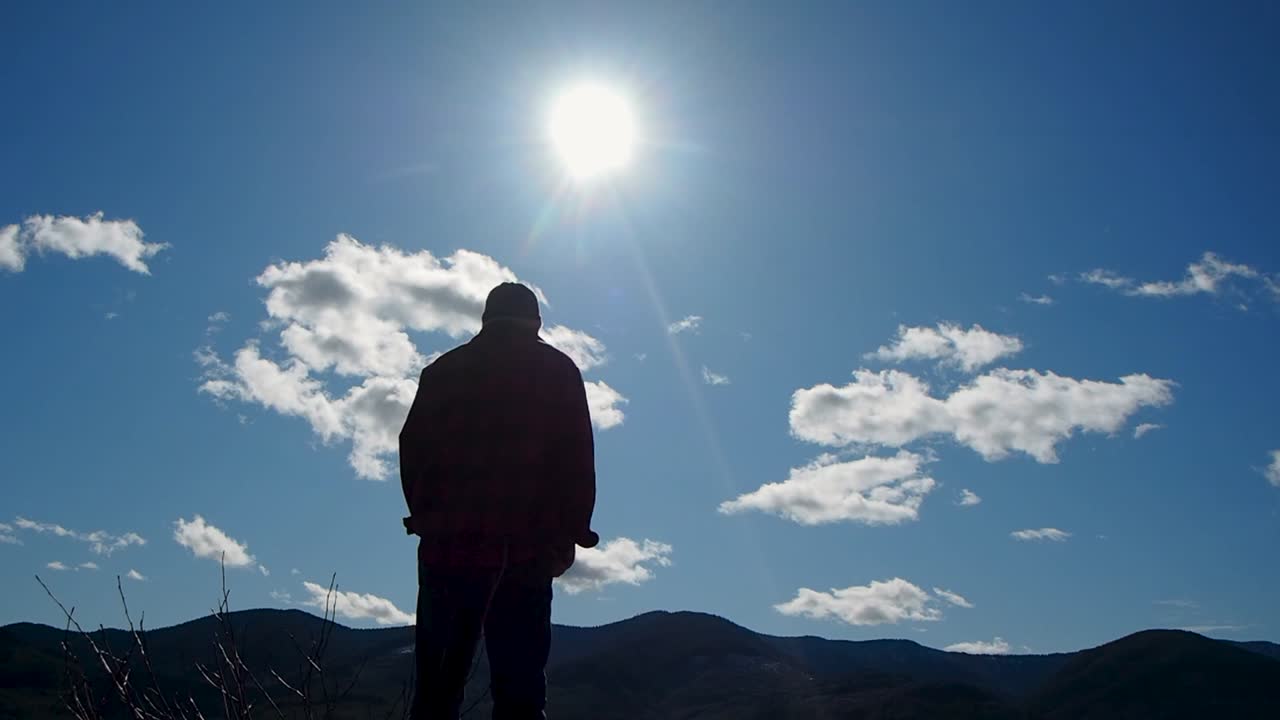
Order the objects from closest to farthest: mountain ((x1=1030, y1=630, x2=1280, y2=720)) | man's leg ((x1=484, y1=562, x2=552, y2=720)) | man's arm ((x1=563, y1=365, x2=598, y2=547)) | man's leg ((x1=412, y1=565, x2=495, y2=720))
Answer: man's leg ((x1=412, y1=565, x2=495, y2=720)) → man's leg ((x1=484, y1=562, x2=552, y2=720)) → man's arm ((x1=563, y1=365, x2=598, y2=547)) → mountain ((x1=1030, y1=630, x2=1280, y2=720))

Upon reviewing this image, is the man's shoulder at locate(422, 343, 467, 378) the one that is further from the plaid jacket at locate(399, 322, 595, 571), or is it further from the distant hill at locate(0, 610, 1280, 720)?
the distant hill at locate(0, 610, 1280, 720)

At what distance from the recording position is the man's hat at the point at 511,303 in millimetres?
4141

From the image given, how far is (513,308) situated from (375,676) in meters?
102

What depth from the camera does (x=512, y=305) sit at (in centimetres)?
415

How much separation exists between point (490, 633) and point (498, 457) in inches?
25.5

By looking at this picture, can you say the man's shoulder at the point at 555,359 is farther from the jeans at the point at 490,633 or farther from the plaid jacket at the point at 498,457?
the jeans at the point at 490,633

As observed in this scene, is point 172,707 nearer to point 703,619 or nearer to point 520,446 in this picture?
point 520,446

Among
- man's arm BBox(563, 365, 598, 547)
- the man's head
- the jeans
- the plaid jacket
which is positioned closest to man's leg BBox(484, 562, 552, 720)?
the jeans

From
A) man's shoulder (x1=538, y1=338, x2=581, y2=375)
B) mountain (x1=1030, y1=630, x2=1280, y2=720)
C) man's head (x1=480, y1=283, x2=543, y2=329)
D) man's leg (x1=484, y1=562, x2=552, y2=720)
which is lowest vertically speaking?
man's leg (x1=484, y1=562, x2=552, y2=720)

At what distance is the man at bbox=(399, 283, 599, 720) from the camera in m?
3.55

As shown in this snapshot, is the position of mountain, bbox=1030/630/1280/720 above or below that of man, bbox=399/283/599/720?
above

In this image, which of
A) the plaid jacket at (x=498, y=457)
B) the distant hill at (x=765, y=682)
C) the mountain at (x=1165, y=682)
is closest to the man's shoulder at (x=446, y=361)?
the plaid jacket at (x=498, y=457)

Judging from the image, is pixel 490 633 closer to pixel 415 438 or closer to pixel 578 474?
pixel 578 474

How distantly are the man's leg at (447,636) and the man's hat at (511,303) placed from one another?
1.12 metres
